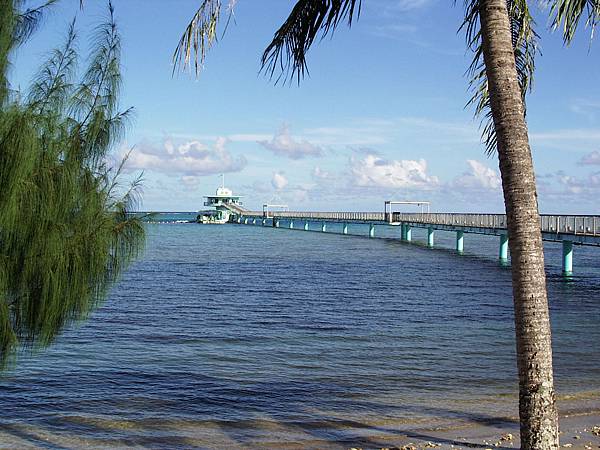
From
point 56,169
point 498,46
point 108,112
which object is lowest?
point 56,169

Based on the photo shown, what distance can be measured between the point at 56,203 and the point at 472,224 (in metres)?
55.8

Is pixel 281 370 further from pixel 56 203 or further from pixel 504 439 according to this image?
pixel 56 203

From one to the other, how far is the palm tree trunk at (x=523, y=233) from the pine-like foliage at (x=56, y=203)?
3170 millimetres

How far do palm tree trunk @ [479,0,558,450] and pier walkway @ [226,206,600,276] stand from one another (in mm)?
5221

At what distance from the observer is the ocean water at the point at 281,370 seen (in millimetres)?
10977

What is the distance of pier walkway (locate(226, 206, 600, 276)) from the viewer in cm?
3713

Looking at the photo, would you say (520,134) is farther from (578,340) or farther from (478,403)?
(578,340)

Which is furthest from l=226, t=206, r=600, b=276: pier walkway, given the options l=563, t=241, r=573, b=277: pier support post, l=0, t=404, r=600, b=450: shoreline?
l=0, t=404, r=600, b=450: shoreline

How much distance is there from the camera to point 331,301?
2938 centimetres

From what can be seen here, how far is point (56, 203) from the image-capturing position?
19.1 feet

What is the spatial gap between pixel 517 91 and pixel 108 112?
3.51m

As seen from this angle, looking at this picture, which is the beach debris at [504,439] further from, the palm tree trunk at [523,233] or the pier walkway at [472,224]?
the pier walkway at [472,224]

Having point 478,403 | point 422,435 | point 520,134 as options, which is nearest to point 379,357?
point 478,403

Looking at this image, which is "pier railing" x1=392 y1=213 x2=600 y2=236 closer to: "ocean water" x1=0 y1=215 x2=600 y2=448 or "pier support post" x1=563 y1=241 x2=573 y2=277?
"pier support post" x1=563 y1=241 x2=573 y2=277
